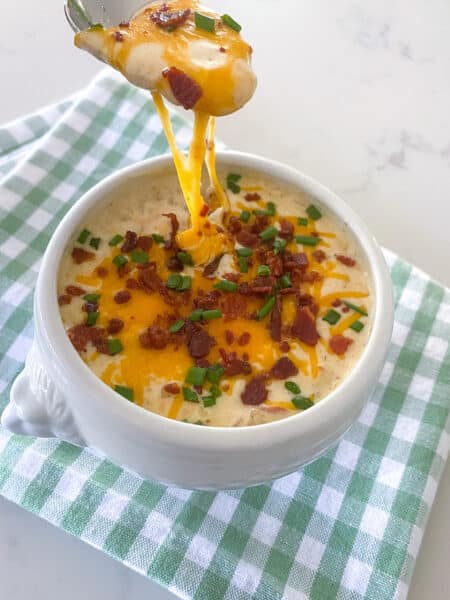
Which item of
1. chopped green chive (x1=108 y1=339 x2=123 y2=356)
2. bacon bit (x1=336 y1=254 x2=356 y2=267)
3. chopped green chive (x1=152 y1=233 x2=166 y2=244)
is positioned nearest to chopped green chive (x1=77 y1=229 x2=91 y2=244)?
chopped green chive (x1=152 y1=233 x2=166 y2=244)

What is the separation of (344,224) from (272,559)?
563 millimetres

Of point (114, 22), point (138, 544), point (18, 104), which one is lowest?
point (138, 544)

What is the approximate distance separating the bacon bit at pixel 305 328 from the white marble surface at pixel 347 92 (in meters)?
0.59

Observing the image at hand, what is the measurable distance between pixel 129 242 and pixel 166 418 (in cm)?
36

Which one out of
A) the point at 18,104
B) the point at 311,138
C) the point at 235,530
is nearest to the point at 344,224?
the point at 235,530

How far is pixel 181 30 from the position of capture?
1.08 metres

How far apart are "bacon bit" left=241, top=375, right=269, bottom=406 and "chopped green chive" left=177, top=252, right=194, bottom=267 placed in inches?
9.9

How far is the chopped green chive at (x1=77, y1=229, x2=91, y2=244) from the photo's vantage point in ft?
3.93

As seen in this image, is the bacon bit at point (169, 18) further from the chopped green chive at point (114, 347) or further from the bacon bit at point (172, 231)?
the chopped green chive at point (114, 347)

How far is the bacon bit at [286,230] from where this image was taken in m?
1.26

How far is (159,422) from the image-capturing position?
960mm

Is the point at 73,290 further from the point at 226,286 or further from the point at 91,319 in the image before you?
the point at 226,286

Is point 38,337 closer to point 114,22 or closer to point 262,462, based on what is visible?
point 262,462

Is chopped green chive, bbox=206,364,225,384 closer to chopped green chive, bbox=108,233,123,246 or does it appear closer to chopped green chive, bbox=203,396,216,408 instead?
chopped green chive, bbox=203,396,216,408
